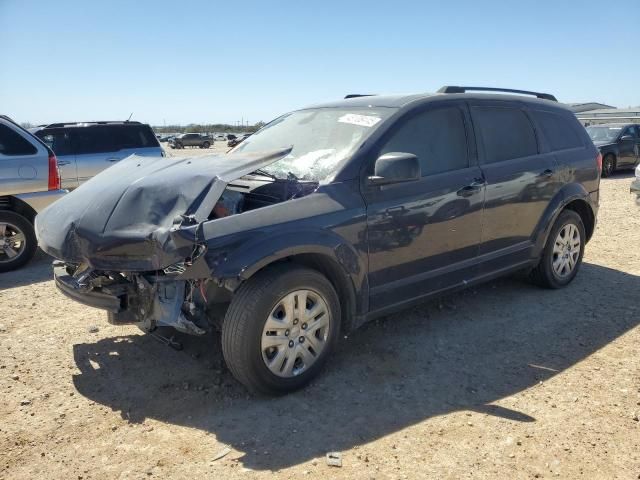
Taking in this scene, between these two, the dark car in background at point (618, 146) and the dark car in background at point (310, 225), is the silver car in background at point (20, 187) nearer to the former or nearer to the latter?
the dark car in background at point (310, 225)

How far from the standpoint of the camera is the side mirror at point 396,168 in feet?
11.7

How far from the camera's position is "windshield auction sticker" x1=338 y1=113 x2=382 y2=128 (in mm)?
3987

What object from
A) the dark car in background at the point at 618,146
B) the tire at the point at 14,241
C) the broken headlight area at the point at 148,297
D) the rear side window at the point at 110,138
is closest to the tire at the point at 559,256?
the broken headlight area at the point at 148,297

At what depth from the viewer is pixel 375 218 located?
371 centimetres

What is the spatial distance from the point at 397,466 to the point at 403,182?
1.93 meters

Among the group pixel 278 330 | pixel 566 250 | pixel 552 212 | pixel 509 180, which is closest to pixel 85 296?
pixel 278 330

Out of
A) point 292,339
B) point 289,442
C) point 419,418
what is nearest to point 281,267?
point 292,339

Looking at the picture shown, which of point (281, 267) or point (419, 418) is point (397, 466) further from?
point (281, 267)

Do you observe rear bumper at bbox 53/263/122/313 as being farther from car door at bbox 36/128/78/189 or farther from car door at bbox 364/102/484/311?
car door at bbox 36/128/78/189

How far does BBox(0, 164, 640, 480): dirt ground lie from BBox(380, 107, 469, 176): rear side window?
1.35 meters

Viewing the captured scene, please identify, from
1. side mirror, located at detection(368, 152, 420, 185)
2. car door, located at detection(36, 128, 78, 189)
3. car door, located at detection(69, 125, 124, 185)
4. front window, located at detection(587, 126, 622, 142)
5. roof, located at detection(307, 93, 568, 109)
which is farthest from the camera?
front window, located at detection(587, 126, 622, 142)

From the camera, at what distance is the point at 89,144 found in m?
9.72

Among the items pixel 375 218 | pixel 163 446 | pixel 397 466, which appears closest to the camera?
pixel 397 466

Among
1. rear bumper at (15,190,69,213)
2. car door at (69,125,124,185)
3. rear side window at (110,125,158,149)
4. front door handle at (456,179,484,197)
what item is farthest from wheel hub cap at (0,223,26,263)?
front door handle at (456,179,484,197)
